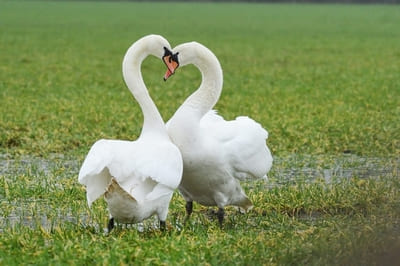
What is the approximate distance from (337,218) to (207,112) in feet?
4.06

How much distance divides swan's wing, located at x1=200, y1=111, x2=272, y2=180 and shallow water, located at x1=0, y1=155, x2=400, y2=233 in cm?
73

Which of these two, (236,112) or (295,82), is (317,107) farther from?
(295,82)

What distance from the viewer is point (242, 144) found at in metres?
6.49

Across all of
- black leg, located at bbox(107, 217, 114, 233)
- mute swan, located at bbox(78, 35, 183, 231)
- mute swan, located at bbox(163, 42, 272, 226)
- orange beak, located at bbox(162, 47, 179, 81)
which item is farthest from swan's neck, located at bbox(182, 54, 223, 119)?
black leg, located at bbox(107, 217, 114, 233)

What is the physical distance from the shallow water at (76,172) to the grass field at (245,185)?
0.06 ft

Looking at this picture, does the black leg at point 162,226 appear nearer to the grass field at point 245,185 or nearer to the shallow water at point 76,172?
the grass field at point 245,185

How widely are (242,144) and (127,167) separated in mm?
1140

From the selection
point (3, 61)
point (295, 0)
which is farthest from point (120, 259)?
point (295, 0)

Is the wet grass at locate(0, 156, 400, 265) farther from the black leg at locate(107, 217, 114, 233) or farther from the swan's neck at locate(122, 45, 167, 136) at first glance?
the swan's neck at locate(122, 45, 167, 136)

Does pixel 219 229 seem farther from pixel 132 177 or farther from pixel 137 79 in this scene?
pixel 137 79

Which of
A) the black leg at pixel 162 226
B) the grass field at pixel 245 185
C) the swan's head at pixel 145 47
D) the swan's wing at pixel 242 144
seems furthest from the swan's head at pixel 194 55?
the black leg at pixel 162 226

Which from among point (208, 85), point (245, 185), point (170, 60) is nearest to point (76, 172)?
point (245, 185)

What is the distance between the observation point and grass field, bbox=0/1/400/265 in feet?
17.1

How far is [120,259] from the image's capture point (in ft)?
16.6
